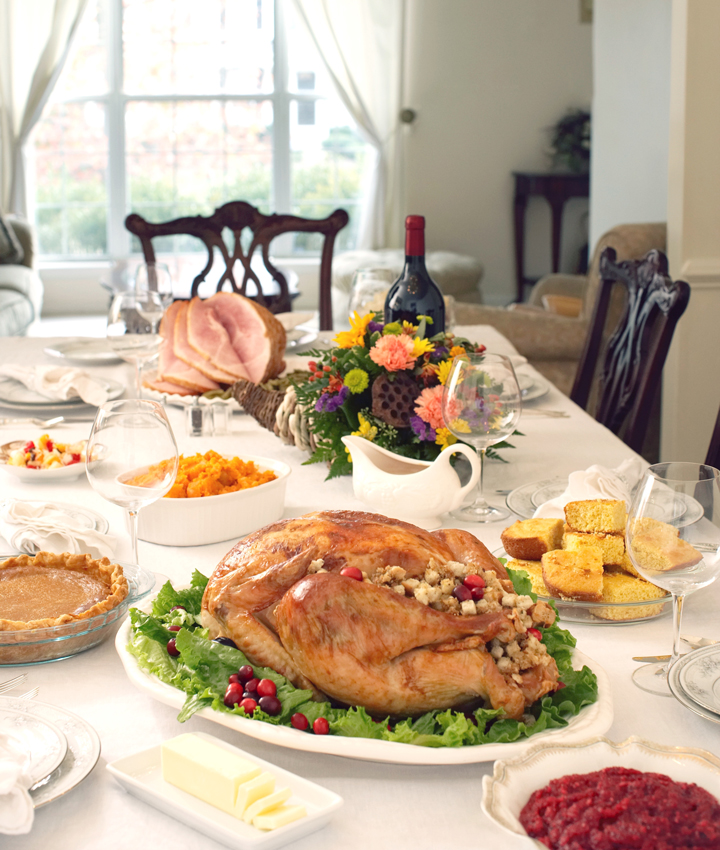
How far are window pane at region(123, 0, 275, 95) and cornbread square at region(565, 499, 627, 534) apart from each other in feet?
24.6

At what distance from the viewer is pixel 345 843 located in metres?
0.64

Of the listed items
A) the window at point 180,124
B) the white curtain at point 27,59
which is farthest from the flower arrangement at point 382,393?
the window at point 180,124

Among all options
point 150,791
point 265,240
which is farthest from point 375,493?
point 265,240

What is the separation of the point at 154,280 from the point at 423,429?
1060 millimetres

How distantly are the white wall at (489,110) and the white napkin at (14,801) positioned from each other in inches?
304

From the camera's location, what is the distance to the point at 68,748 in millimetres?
717

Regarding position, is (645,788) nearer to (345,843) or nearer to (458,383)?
(345,843)

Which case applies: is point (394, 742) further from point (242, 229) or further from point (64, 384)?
point (242, 229)

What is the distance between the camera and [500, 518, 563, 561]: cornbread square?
1085 millimetres

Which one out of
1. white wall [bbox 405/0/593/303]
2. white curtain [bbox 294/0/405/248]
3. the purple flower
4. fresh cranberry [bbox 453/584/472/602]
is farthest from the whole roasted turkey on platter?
white wall [bbox 405/0/593/303]

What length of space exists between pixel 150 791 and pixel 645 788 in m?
0.34

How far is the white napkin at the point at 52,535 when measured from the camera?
44.0 inches

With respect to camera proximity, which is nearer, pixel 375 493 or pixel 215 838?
pixel 215 838

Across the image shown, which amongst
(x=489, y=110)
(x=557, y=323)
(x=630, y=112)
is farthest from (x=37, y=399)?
(x=489, y=110)
